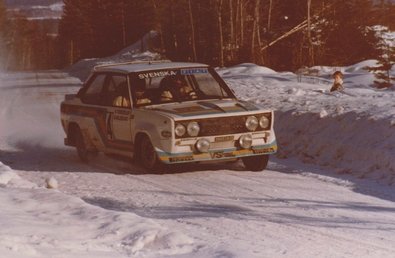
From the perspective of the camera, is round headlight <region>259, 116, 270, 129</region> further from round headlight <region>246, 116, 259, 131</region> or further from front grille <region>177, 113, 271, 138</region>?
front grille <region>177, 113, 271, 138</region>

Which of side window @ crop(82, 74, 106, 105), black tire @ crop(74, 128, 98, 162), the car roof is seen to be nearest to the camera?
the car roof

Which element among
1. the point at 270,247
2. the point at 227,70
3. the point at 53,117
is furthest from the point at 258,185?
the point at 227,70

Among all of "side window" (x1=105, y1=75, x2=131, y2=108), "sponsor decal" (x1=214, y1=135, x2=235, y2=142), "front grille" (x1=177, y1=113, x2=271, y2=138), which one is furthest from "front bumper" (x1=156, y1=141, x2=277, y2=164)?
"side window" (x1=105, y1=75, x2=131, y2=108)

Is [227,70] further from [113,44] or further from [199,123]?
[113,44]

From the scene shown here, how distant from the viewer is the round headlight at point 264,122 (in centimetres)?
1149

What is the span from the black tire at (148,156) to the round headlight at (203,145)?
55 cm

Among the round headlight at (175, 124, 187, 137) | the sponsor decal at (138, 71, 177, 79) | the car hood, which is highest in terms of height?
the sponsor decal at (138, 71, 177, 79)

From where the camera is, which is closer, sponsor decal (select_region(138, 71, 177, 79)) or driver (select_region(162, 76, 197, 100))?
driver (select_region(162, 76, 197, 100))

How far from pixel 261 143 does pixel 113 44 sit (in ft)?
227

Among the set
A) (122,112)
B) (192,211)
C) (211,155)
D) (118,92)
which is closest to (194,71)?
(118,92)

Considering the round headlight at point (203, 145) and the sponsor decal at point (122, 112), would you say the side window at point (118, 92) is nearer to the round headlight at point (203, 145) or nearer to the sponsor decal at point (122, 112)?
the sponsor decal at point (122, 112)

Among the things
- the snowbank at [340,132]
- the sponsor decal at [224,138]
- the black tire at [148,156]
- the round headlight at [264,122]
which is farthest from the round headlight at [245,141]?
the snowbank at [340,132]

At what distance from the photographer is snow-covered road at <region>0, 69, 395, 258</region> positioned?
6.78 m

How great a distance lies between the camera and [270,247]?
705 cm
